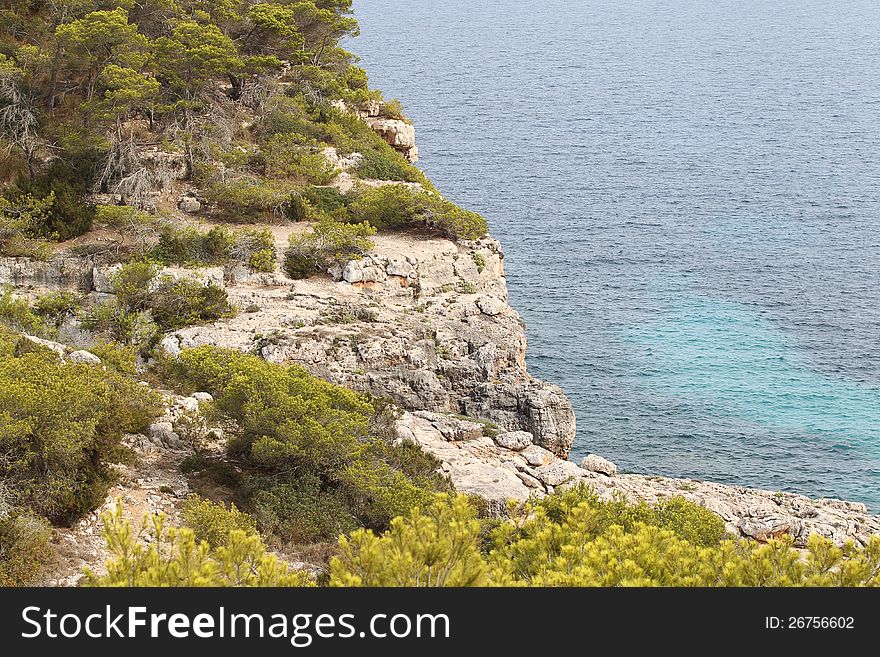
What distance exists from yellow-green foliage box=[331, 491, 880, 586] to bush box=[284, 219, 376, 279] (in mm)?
24675

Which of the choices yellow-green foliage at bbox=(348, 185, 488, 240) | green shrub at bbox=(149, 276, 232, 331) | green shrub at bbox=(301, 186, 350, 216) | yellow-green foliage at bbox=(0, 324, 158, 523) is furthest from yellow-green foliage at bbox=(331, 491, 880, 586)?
green shrub at bbox=(301, 186, 350, 216)

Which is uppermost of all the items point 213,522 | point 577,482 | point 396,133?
point 396,133

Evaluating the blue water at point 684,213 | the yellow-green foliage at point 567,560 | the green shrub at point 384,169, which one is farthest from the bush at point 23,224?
the yellow-green foliage at point 567,560

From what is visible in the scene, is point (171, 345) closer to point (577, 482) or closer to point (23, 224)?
point (23, 224)

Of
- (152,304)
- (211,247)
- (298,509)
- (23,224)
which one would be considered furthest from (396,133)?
(298,509)

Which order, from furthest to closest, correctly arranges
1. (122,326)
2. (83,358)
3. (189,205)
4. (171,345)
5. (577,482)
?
(189,205) → (122,326) → (171,345) → (577,482) → (83,358)

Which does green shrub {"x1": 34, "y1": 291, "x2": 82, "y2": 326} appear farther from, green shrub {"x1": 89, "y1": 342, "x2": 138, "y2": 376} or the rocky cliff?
green shrub {"x1": 89, "y1": 342, "x2": 138, "y2": 376}

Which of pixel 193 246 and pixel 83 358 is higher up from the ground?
pixel 193 246

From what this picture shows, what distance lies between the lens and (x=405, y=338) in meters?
36.8

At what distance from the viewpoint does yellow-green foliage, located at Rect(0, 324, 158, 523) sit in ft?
62.2

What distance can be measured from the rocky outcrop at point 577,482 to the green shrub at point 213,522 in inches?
371

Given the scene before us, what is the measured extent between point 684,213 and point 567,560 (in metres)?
73.0

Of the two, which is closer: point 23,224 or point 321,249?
point 23,224

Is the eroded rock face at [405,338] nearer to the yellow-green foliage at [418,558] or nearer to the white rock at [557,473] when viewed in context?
the white rock at [557,473]
